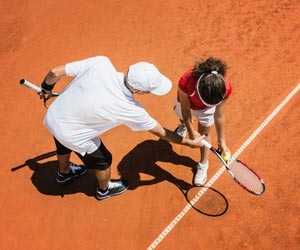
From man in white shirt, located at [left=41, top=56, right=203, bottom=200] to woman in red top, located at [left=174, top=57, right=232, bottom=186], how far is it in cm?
27

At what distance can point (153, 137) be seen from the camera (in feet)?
20.8

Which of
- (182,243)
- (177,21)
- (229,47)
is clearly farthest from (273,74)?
(182,243)

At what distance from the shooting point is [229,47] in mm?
7191

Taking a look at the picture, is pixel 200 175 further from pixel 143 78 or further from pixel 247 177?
pixel 143 78

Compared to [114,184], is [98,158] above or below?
above

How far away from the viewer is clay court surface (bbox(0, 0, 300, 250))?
5.42 meters

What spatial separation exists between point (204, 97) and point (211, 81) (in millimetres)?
208

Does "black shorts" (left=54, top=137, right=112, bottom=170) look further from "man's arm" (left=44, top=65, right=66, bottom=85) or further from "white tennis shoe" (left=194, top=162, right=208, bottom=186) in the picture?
"white tennis shoe" (left=194, top=162, right=208, bottom=186)

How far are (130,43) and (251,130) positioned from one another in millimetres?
2739

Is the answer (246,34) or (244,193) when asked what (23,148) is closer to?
(244,193)

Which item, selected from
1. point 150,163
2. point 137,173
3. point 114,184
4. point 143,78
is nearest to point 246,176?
point 150,163

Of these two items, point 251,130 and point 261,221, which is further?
point 251,130

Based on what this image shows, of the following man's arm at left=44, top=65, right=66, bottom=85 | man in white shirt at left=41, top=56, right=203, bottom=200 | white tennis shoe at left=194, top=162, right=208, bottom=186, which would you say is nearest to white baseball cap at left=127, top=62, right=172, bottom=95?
man in white shirt at left=41, top=56, right=203, bottom=200

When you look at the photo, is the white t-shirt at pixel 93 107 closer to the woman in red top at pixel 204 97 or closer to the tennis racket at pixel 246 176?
the woman in red top at pixel 204 97
